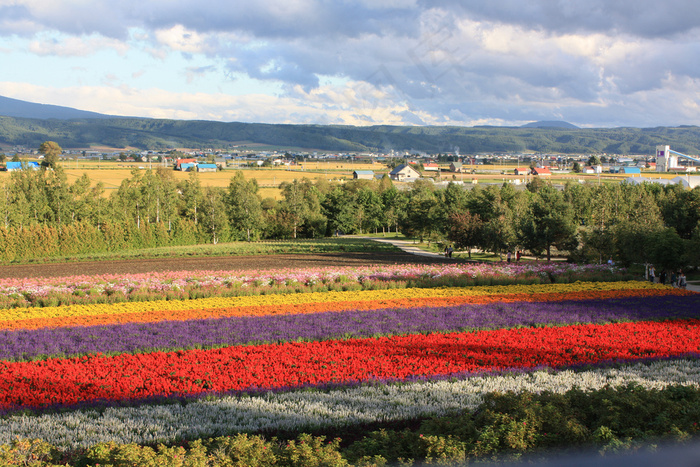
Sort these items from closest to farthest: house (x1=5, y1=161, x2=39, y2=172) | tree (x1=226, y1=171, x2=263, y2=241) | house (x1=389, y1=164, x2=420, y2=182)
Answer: house (x1=5, y1=161, x2=39, y2=172) < tree (x1=226, y1=171, x2=263, y2=241) < house (x1=389, y1=164, x2=420, y2=182)

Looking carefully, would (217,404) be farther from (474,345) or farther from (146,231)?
(146,231)

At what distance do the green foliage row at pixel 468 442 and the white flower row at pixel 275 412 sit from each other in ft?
2.10

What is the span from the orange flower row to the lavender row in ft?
3.28

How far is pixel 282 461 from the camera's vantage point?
647 cm

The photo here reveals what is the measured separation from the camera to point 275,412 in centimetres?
887

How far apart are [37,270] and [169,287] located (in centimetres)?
1748

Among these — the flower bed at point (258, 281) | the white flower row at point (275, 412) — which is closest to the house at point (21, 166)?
the flower bed at point (258, 281)

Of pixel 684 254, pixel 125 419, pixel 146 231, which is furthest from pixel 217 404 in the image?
pixel 146 231

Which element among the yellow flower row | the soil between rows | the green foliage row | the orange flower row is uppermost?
the green foliage row

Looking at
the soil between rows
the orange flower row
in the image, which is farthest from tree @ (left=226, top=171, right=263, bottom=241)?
the orange flower row

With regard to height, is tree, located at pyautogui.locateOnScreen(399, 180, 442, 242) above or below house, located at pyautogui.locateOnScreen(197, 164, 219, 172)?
below

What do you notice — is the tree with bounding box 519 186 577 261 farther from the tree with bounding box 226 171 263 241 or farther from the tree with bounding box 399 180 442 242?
the tree with bounding box 226 171 263 241

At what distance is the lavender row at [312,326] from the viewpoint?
13.8 metres

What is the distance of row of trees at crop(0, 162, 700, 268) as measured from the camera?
38.8 m
